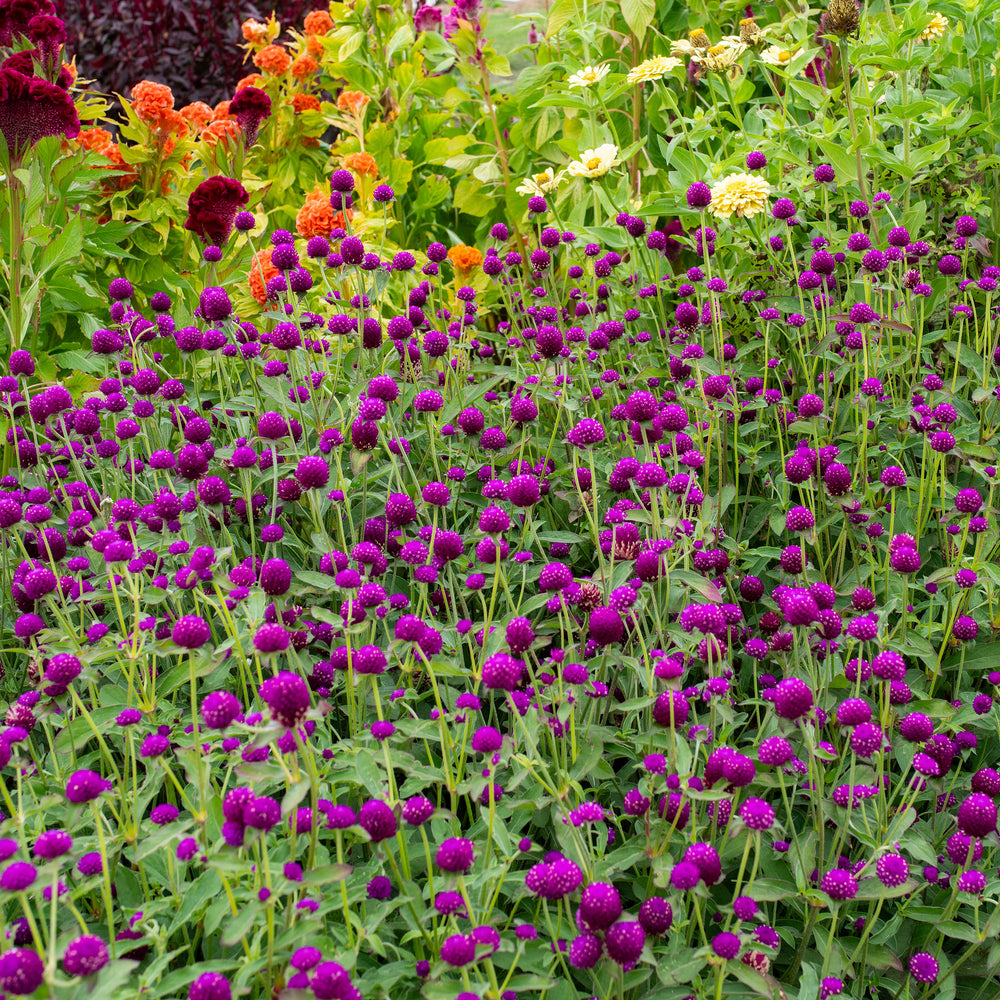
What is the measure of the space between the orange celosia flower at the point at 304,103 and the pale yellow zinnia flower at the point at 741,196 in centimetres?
306

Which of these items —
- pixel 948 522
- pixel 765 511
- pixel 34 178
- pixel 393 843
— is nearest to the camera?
pixel 393 843

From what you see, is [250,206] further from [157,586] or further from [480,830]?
[480,830]

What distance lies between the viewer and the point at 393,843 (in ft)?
5.83

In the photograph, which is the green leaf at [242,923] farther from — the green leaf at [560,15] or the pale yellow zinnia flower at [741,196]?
the green leaf at [560,15]

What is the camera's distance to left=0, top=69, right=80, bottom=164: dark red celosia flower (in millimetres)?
3098

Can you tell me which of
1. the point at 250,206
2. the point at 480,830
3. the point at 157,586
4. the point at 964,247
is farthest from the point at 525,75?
the point at 480,830

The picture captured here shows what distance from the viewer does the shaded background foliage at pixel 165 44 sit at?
7.07m

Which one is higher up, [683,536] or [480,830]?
[683,536]

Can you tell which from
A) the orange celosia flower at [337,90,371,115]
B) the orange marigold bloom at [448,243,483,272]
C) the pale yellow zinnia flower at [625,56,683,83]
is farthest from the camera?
the orange celosia flower at [337,90,371,115]

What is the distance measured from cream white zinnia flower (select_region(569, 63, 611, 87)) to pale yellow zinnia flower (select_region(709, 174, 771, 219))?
3.50 ft

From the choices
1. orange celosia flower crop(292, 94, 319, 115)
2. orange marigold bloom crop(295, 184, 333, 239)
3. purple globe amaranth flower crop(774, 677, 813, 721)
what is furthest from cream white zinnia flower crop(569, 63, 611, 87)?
purple globe amaranth flower crop(774, 677, 813, 721)

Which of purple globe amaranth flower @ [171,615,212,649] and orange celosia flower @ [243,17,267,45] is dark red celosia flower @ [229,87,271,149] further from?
purple globe amaranth flower @ [171,615,212,649]

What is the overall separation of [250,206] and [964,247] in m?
3.25

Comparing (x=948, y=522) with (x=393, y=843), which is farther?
(x=948, y=522)
